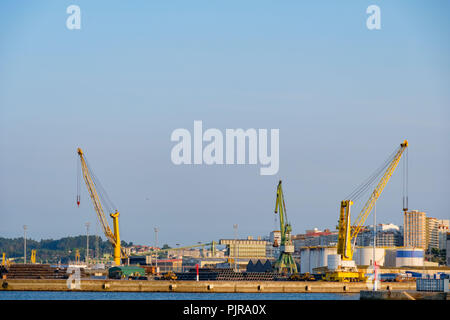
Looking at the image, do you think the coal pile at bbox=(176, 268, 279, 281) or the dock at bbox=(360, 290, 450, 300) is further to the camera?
the coal pile at bbox=(176, 268, 279, 281)

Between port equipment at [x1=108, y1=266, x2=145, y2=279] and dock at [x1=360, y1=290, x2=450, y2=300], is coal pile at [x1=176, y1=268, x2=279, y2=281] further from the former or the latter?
dock at [x1=360, y1=290, x2=450, y2=300]

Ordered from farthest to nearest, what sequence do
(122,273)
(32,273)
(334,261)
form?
(122,273)
(334,261)
(32,273)

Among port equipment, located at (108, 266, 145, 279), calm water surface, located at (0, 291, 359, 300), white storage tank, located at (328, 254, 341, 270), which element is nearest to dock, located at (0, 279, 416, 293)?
calm water surface, located at (0, 291, 359, 300)

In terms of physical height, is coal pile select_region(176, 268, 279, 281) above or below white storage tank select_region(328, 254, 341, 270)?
below

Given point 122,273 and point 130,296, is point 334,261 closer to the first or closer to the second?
point 122,273

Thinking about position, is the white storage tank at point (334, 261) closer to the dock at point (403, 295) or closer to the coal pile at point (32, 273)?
the coal pile at point (32, 273)

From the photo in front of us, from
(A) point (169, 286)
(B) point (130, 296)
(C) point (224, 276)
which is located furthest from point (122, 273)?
(B) point (130, 296)

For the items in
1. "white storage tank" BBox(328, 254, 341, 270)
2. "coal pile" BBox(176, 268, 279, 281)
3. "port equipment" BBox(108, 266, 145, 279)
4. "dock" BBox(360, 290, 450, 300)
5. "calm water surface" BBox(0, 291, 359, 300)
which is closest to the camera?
"dock" BBox(360, 290, 450, 300)
